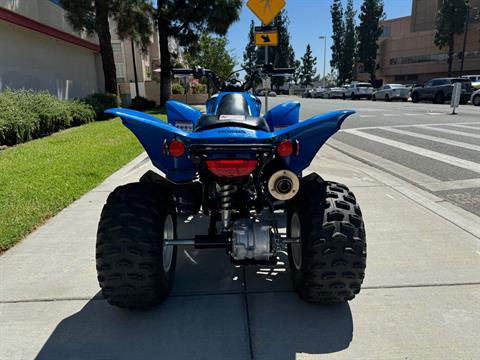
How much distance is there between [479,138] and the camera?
9914mm

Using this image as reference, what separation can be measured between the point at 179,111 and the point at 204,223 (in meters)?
1.23

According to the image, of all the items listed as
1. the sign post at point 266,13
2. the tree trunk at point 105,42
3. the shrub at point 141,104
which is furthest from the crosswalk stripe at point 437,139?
the shrub at point 141,104

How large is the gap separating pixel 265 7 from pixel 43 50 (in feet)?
36.9

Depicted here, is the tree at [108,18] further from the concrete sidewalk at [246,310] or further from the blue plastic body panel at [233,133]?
the blue plastic body panel at [233,133]

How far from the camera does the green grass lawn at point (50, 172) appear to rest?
448cm

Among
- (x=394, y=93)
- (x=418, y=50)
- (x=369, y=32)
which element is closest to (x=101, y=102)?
(x=394, y=93)

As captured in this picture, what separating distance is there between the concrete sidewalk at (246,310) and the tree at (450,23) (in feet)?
177

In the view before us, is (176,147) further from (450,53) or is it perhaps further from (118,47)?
(450,53)

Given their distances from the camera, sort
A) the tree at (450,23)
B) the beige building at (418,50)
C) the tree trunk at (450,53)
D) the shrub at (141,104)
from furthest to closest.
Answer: the beige building at (418,50), the tree trunk at (450,53), the tree at (450,23), the shrub at (141,104)

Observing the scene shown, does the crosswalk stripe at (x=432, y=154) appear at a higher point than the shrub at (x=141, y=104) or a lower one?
lower

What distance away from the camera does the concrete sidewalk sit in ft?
7.77

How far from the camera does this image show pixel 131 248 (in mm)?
2445

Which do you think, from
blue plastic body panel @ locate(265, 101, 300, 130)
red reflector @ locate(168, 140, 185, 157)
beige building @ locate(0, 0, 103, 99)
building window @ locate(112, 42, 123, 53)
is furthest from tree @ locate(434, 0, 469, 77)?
red reflector @ locate(168, 140, 185, 157)

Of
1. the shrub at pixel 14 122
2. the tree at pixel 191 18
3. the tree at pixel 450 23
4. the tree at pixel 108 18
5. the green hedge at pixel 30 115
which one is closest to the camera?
the shrub at pixel 14 122
